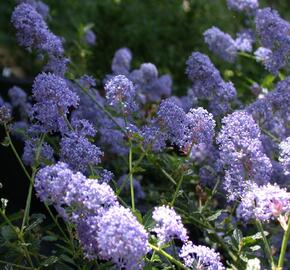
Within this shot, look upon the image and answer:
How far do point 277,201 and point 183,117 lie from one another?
0.44m

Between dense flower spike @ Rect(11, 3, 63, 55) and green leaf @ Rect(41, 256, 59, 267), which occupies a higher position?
dense flower spike @ Rect(11, 3, 63, 55)

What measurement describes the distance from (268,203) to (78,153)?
1.80 feet

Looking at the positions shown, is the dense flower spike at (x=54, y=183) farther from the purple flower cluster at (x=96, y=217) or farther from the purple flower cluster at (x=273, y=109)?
the purple flower cluster at (x=273, y=109)

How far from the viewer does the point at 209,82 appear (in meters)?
2.59

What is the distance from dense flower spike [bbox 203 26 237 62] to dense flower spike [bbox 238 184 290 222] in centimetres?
144

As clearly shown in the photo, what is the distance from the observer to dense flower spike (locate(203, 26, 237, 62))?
3072 millimetres

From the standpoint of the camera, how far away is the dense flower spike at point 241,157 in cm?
189

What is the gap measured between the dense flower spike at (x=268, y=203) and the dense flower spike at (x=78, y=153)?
1.48ft

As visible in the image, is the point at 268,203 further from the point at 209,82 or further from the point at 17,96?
the point at 17,96

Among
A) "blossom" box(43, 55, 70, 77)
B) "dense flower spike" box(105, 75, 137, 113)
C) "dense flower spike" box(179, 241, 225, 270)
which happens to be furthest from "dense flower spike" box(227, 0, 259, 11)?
"dense flower spike" box(179, 241, 225, 270)

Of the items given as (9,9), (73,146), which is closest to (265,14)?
(73,146)

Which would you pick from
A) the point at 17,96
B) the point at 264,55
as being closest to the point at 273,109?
the point at 264,55

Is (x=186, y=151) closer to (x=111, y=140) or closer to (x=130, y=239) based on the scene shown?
(x=130, y=239)

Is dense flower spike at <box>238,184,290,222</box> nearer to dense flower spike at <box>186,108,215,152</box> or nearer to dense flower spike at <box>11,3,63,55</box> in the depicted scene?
dense flower spike at <box>186,108,215,152</box>
